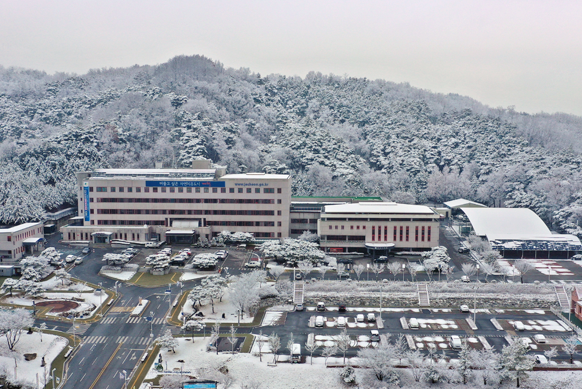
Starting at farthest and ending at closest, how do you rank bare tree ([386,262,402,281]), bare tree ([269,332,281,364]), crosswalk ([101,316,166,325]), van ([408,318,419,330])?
bare tree ([386,262,402,281]), crosswalk ([101,316,166,325]), van ([408,318,419,330]), bare tree ([269,332,281,364])

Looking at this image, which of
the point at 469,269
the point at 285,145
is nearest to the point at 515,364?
the point at 469,269

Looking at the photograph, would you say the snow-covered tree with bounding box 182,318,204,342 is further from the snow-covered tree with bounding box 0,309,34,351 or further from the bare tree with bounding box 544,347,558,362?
the bare tree with bounding box 544,347,558,362

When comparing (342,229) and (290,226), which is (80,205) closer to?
(290,226)

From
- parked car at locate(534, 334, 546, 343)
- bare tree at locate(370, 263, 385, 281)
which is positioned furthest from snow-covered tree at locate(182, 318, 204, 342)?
parked car at locate(534, 334, 546, 343)

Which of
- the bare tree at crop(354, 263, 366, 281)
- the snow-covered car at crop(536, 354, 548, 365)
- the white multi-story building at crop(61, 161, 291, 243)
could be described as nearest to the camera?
the snow-covered car at crop(536, 354, 548, 365)

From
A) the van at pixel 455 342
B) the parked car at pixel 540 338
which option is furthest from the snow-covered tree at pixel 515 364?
the parked car at pixel 540 338

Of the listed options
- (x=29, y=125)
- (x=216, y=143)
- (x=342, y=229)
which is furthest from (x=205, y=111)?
(x=342, y=229)

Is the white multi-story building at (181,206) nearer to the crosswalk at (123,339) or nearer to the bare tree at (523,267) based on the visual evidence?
the crosswalk at (123,339)
